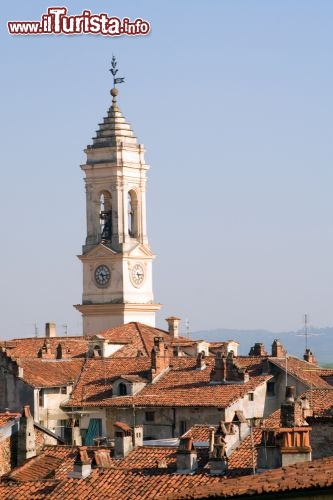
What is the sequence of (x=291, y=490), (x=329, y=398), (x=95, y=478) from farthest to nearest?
(x=329, y=398) < (x=95, y=478) < (x=291, y=490)

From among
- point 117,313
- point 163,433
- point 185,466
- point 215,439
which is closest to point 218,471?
point 185,466

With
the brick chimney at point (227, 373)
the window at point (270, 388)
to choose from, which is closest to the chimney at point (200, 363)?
the brick chimney at point (227, 373)

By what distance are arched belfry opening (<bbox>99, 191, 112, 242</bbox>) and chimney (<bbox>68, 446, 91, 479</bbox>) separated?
64.9 m

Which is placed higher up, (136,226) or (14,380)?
(136,226)

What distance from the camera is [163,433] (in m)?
66.1

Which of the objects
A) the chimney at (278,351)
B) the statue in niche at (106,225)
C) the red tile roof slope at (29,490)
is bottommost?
the red tile roof slope at (29,490)

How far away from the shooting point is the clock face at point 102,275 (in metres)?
107

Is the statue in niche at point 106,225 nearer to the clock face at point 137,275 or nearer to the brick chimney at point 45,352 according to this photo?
the clock face at point 137,275

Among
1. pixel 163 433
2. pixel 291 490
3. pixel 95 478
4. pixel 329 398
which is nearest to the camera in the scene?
pixel 291 490

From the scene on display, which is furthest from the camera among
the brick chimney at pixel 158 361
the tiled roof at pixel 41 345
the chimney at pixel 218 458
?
the tiled roof at pixel 41 345

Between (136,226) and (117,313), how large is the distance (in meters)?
4.98

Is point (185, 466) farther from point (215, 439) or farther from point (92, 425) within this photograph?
point (92, 425)

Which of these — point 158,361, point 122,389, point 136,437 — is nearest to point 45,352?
point 158,361

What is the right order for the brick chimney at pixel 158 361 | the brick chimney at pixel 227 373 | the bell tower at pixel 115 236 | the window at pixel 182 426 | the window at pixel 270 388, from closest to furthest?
the window at pixel 182 426, the window at pixel 270 388, the brick chimney at pixel 227 373, the brick chimney at pixel 158 361, the bell tower at pixel 115 236
